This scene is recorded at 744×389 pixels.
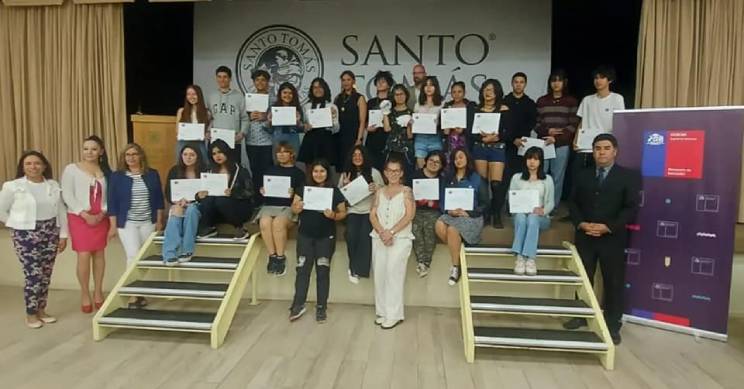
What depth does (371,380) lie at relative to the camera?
3188 millimetres

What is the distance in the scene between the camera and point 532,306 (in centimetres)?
376

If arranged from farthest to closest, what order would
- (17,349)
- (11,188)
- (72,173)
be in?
1. (72,173)
2. (11,188)
3. (17,349)

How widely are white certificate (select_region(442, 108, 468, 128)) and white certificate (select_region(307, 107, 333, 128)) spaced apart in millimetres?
1028

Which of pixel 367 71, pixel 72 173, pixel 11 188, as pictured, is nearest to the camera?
pixel 11 188

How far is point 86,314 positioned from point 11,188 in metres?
1.13

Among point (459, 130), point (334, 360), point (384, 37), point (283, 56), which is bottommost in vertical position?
point (334, 360)

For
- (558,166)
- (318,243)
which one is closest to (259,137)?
(318,243)

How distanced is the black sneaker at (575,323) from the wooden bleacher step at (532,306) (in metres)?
0.18

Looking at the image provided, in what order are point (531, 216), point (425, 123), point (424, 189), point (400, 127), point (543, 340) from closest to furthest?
point (543, 340) < point (531, 216) < point (424, 189) < point (425, 123) < point (400, 127)

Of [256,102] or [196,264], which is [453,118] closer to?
[256,102]

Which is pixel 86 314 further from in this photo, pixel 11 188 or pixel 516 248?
pixel 516 248

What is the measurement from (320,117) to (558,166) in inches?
85.3

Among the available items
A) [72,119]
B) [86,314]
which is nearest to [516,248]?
[86,314]

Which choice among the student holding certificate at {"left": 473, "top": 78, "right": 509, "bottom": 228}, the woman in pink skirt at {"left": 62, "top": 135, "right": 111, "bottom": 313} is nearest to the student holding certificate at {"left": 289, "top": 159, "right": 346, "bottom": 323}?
the student holding certificate at {"left": 473, "top": 78, "right": 509, "bottom": 228}
